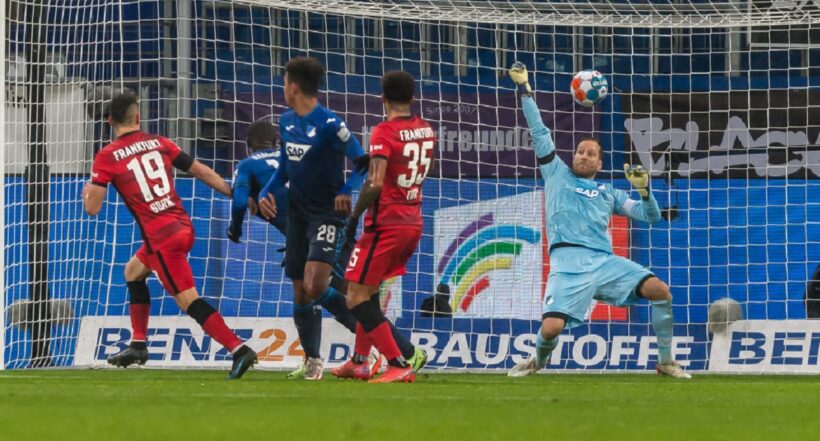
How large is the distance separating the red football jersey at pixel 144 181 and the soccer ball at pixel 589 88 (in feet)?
10.7

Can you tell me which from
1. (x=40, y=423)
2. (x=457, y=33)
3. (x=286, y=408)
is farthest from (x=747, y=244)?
(x=40, y=423)

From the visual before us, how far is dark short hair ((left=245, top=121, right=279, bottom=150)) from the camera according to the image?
1088 centimetres

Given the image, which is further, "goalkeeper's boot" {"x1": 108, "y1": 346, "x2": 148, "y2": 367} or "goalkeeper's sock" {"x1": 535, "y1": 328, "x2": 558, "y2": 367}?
"goalkeeper's sock" {"x1": 535, "y1": 328, "x2": 558, "y2": 367}

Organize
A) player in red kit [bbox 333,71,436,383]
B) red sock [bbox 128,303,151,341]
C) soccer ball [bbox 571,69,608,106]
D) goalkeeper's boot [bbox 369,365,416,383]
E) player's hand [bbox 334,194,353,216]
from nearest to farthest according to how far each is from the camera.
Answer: goalkeeper's boot [bbox 369,365,416,383], player in red kit [bbox 333,71,436,383], player's hand [bbox 334,194,353,216], red sock [bbox 128,303,151,341], soccer ball [bbox 571,69,608,106]

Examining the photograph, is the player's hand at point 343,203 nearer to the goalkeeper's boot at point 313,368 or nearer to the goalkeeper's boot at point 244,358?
the goalkeeper's boot at point 244,358

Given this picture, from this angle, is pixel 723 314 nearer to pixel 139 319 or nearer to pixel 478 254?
pixel 478 254

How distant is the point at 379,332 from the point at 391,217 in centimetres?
65

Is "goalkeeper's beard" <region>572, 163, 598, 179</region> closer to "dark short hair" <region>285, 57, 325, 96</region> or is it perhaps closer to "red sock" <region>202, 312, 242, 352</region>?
"dark short hair" <region>285, 57, 325, 96</region>

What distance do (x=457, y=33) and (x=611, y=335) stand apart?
10.2 ft

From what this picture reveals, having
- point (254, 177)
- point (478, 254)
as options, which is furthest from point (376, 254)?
point (478, 254)

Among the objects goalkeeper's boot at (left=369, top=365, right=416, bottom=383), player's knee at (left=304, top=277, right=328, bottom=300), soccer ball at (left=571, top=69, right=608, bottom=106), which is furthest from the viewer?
soccer ball at (left=571, top=69, right=608, bottom=106)

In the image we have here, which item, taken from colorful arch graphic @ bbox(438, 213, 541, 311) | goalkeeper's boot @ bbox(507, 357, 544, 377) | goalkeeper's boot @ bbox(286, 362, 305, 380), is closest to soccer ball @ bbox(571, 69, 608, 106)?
colorful arch graphic @ bbox(438, 213, 541, 311)

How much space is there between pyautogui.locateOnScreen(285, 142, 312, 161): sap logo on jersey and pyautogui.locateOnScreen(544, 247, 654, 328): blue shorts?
2.43 metres

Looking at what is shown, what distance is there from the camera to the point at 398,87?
29.8 ft
